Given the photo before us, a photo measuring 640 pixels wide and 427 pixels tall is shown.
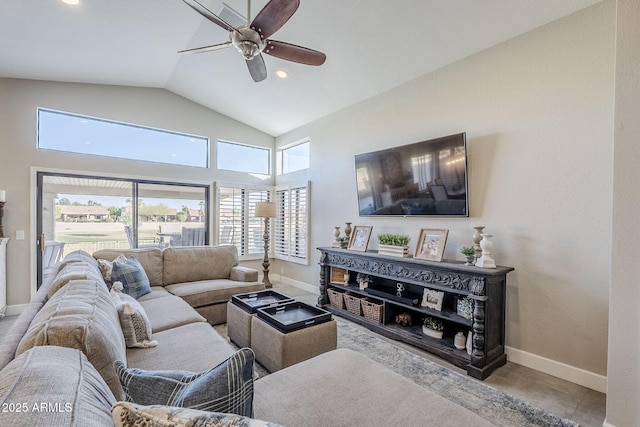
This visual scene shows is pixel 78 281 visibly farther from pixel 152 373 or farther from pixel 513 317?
pixel 513 317

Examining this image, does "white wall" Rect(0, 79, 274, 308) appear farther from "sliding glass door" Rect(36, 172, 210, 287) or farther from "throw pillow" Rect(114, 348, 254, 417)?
"throw pillow" Rect(114, 348, 254, 417)

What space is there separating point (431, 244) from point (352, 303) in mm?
1321

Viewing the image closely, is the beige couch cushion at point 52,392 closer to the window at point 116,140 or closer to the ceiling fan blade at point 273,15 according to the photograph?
the ceiling fan blade at point 273,15

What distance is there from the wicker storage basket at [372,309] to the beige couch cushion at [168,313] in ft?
6.20

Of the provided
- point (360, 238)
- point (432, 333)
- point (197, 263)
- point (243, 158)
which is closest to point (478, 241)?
point (432, 333)

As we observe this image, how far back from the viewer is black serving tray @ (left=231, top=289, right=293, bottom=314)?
2.83 meters

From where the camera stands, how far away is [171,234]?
517cm

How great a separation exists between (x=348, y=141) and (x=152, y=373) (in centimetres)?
408

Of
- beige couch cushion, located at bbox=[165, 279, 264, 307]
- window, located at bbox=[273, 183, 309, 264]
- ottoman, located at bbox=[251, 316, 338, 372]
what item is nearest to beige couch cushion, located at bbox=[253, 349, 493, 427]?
ottoman, located at bbox=[251, 316, 338, 372]

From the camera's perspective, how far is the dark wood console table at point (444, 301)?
101 inches

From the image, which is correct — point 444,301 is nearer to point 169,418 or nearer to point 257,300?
point 257,300

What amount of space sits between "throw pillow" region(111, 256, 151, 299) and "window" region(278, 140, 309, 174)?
325 cm

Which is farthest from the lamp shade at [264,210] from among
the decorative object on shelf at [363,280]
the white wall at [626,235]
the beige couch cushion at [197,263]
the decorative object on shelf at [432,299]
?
the white wall at [626,235]

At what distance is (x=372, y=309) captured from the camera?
3.53 metres
